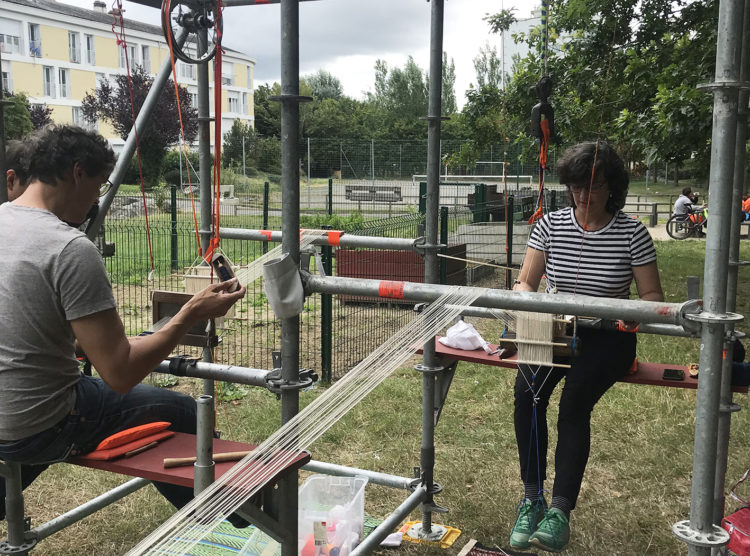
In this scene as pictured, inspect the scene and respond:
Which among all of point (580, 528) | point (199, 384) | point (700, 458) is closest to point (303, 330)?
point (199, 384)

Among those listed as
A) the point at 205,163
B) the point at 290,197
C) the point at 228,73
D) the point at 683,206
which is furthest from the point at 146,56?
the point at 290,197

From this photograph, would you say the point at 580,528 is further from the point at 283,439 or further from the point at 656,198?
the point at 656,198

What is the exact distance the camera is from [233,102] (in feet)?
161

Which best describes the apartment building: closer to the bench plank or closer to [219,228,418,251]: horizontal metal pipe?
[219,228,418,251]: horizontal metal pipe

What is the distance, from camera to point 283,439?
213cm

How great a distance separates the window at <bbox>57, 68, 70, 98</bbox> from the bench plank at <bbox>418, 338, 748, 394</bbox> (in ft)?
140

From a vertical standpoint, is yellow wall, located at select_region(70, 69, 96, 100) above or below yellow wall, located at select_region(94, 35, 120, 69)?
below

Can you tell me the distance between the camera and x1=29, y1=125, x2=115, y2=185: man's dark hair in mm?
2293

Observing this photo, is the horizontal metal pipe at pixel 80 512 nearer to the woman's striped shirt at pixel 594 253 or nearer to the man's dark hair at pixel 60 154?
the man's dark hair at pixel 60 154

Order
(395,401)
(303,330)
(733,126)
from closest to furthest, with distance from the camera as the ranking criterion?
(733,126) → (395,401) → (303,330)

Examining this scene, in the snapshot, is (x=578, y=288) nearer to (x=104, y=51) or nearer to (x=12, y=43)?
(x=12, y=43)

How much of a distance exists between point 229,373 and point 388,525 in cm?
115

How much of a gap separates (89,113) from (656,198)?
75.9 feet

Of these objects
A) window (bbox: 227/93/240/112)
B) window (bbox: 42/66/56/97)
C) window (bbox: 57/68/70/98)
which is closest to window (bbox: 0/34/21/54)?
window (bbox: 42/66/56/97)
